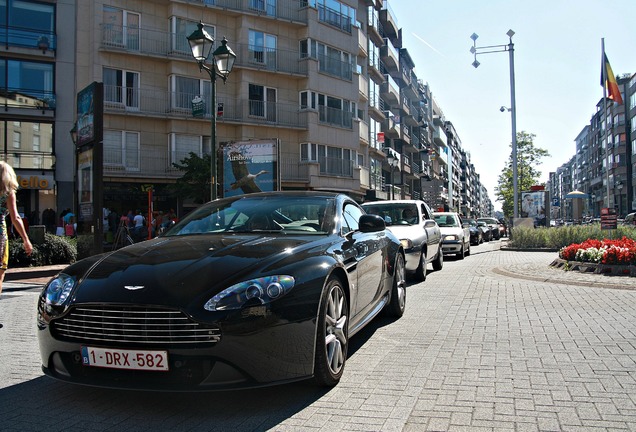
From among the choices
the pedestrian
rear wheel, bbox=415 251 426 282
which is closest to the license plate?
the pedestrian

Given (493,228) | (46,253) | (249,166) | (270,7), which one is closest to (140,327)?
(46,253)

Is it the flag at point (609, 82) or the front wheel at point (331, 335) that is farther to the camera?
the flag at point (609, 82)

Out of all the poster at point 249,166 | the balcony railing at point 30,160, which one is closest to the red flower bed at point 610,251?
the poster at point 249,166

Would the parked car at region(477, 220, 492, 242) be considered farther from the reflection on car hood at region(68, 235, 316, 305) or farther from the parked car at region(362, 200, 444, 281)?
the reflection on car hood at region(68, 235, 316, 305)

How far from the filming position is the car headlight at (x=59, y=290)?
3.44 metres

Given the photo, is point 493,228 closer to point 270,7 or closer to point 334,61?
point 334,61

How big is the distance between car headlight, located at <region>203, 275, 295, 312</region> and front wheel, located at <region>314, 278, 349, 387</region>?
0.40 m

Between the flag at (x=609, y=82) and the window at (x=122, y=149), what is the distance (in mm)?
24150

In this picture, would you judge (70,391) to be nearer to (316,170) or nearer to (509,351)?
(509,351)

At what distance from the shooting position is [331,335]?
3830 mm

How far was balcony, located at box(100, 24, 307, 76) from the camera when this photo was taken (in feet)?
92.5

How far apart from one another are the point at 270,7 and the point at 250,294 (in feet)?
109

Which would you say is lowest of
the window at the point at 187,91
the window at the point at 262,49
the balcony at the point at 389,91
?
the window at the point at 187,91

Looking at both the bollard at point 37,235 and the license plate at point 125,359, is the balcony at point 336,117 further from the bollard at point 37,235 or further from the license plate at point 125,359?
the license plate at point 125,359
